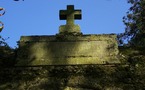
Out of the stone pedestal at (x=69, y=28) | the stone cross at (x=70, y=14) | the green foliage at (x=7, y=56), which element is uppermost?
the stone cross at (x=70, y=14)

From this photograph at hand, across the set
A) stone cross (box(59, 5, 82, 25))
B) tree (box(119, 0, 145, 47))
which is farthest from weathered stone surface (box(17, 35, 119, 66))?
tree (box(119, 0, 145, 47))

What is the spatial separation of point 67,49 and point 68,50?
3 centimetres

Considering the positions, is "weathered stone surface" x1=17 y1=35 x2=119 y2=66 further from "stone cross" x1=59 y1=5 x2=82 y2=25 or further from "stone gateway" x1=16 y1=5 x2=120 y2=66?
"stone cross" x1=59 y1=5 x2=82 y2=25

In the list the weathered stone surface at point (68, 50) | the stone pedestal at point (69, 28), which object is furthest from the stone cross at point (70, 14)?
the weathered stone surface at point (68, 50)

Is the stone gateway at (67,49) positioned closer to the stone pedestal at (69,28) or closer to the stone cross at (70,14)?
the stone pedestal at (69,28)

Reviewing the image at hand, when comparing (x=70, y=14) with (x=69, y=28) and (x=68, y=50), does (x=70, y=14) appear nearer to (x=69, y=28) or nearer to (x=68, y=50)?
(x=69, y=28)

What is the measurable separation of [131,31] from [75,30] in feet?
38.8

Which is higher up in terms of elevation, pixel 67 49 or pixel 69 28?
pixel 69 28

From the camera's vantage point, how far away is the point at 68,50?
16.3 ft

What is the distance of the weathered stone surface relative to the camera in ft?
15.8

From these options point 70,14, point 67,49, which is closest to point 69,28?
point 70,14

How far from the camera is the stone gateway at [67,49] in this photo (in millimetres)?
4816

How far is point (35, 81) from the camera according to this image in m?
4.55

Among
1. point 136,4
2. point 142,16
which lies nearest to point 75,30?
point 142,16
